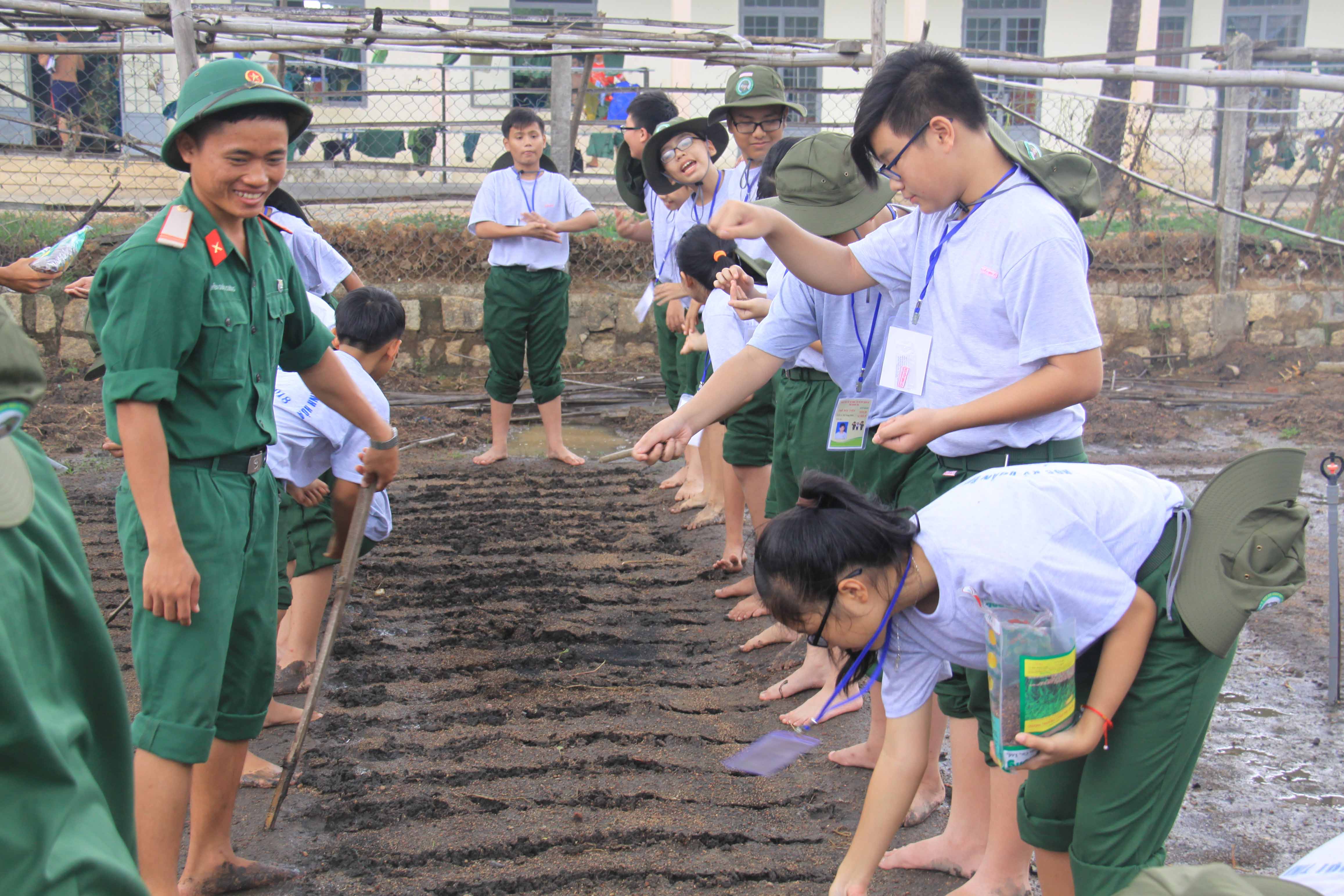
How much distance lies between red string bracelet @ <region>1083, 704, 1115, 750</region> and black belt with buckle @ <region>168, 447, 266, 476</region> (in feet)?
6.11

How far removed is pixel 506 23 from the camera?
10.6 m

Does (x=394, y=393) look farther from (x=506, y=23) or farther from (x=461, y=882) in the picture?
(x=461, y=882)

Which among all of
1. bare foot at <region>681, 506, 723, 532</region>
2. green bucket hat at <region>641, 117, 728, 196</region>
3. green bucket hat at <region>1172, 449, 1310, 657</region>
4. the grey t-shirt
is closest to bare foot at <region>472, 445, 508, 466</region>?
bare foot at <region>681, 506, 723, 532</region>

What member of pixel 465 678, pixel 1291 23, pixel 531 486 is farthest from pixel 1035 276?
pixel 1291 23

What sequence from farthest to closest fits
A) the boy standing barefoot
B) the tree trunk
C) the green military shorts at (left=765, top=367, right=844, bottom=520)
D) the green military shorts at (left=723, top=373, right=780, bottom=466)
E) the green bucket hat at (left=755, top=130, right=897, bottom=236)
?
the tree trunk < the boy standing barefoot < the green military shorts at (left=723, top=373, right=780, bottom=466) < the green military shorts at (left=765, top=367, right=844, bottom=520) < the green bucket hat at (left=755, top=130, right=897, bottom=236)

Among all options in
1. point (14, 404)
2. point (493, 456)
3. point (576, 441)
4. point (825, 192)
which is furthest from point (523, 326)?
point (14, 404)

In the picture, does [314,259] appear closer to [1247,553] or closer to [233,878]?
[233,878]

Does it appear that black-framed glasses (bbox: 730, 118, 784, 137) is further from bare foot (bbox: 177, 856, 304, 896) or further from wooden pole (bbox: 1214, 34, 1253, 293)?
wooden pole (bbox: 1214, 34, 1253, 293)

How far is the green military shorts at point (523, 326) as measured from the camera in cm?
687

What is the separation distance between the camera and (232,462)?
2.47 meters

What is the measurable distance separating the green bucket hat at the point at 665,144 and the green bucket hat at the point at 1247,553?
3979 millimetres

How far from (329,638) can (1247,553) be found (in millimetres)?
2382

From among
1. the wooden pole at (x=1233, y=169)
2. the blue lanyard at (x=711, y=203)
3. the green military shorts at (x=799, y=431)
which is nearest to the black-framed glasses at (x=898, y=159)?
the green military shorts at (x=799, y=431)

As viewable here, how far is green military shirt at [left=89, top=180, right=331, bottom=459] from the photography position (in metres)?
2.28
